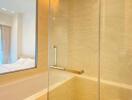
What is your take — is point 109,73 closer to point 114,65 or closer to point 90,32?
point 114,65

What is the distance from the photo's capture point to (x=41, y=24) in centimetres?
274

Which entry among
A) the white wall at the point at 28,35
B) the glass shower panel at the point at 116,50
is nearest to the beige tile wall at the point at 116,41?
the glass shower panel at the point at 116,50

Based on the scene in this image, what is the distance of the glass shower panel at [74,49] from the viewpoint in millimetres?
2244

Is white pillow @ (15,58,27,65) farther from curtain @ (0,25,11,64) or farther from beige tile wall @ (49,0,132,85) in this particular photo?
beige tile wall @ (49,0,132,85)

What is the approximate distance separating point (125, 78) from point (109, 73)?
260 millimetres

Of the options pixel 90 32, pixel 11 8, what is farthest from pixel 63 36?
pixel 11 8

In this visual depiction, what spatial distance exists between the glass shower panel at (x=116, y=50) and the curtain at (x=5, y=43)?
1.72 m

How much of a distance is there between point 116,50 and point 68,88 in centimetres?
97

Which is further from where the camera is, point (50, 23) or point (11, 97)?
point (50, 23)

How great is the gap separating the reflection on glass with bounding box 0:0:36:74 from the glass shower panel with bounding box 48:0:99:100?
0.39 m

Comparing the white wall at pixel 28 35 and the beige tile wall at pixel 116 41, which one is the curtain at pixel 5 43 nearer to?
the white wall at pixel 28 35

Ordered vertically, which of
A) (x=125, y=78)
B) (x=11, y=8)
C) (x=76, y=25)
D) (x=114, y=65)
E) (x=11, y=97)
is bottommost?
(x=11, y=97)

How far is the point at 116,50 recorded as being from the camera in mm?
2107

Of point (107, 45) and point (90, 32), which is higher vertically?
point (90, 32)
